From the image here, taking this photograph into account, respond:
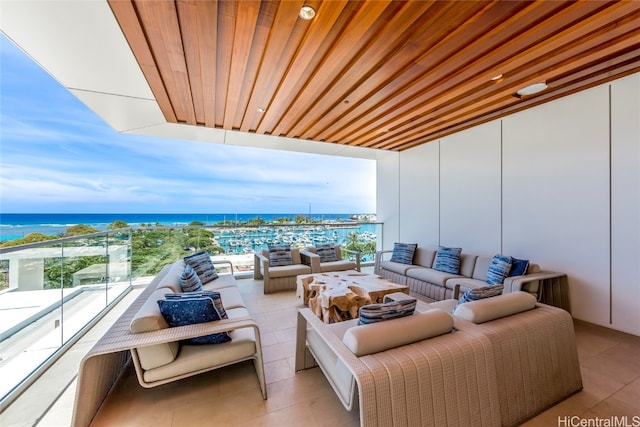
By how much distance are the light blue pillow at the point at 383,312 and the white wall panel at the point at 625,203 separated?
2.86 m

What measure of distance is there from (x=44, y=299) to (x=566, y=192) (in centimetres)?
573

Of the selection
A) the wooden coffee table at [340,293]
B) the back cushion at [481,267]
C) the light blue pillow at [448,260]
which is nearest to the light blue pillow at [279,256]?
the wooden coffee table at [340,293]

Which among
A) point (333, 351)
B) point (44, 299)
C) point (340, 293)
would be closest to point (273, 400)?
point (333, 351)

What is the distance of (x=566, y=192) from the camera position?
3.02 meters

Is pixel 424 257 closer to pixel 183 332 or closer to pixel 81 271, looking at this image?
pixel 183 332

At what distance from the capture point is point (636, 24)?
1.77 m

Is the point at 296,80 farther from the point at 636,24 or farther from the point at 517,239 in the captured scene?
the point at 517,239

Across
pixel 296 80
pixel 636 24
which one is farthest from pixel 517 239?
pixel 296 80

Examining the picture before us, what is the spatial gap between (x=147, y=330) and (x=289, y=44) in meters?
2.46

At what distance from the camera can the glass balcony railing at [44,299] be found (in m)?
1.75

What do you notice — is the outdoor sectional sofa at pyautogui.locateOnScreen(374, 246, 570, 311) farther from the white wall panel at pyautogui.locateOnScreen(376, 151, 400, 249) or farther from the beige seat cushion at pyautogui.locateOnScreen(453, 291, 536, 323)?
the white wall panel at pyautogui.locateOnScreen(376, 151, 400, 249)

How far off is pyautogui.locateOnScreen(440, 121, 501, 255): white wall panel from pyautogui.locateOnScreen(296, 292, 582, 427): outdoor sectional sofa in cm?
235

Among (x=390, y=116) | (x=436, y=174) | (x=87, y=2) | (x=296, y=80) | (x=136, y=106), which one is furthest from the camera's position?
(x=436, y=174)

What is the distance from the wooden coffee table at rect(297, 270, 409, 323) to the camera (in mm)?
2672
